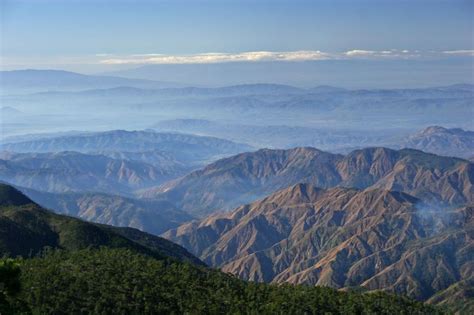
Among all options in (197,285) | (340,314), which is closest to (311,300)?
(340,314)

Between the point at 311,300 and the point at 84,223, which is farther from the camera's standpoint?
the point at 84,223

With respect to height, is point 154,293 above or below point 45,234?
above

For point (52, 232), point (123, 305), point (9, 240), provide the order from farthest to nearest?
point (52, 232) < point (9, 240) < point (123, 305)

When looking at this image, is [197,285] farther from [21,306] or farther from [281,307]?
[21,306]

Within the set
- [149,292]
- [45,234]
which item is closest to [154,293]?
[149,292]

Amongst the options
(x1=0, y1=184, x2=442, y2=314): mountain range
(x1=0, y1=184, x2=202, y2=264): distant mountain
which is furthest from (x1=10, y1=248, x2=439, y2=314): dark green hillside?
(x1=0, y1=184, x2=202, y2=264): distant mountain

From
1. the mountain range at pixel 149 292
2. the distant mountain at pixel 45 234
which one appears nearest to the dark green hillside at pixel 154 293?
the mountain range at pixel 149 292

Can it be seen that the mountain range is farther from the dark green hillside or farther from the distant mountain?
the distant mountain

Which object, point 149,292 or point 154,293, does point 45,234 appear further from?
point 149,292
